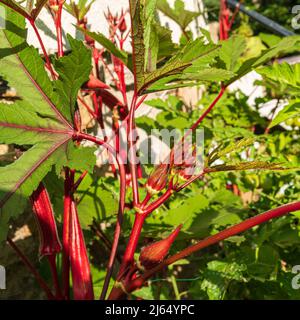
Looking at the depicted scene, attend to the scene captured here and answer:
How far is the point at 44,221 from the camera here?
0.67 meters

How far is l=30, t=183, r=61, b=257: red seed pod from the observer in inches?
26.4

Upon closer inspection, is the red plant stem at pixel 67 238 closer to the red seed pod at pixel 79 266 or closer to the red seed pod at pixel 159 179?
the red seed pod at pixel 79 266

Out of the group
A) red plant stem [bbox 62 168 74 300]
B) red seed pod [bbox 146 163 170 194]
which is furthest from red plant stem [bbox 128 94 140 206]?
red plant stem [bbox 62 168 74 300]

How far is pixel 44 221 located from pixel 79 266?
9 centimetres

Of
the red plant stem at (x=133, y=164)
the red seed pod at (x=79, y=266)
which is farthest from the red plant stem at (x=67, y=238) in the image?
the red plant stem at (x=133, y=164)

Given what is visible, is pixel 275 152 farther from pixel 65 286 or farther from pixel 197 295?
pixel 65 286

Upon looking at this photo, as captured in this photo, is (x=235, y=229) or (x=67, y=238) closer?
(x=235, y=229)

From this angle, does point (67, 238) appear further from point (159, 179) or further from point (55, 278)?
point (159, 179)

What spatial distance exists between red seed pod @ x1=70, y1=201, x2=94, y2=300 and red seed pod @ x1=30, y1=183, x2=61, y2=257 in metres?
0.03

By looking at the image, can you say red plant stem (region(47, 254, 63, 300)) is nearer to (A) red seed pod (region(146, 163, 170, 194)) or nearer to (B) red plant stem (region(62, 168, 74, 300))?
(B) red plant stem (region(62, 168, 74, 300))

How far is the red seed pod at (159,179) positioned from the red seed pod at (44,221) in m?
0.18

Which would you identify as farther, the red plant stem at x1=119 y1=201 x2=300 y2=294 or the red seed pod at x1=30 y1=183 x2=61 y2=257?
the red seed pod at x1=30 y1=183 x2=61 y2=257

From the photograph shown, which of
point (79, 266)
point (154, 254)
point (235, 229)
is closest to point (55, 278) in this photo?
point (79, 266)

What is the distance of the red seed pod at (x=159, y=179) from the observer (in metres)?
0.60
